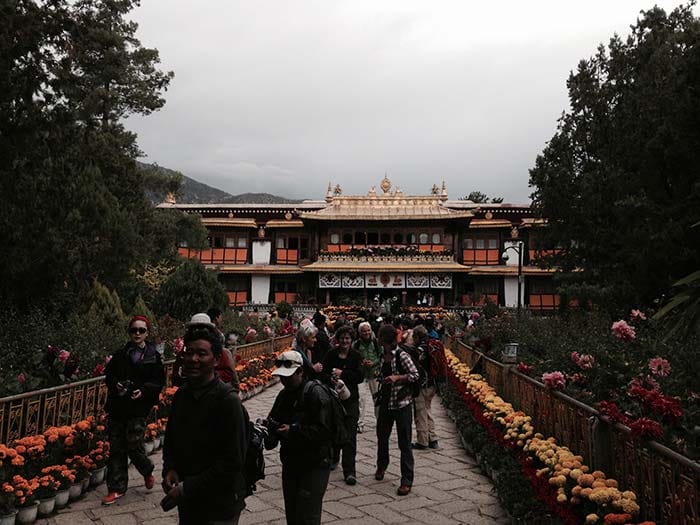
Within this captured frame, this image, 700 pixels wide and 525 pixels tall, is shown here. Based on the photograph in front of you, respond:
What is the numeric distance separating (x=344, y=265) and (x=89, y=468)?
27.9m

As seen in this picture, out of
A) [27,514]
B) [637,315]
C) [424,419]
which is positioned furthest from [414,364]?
[27,514]

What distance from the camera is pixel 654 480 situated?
3277 millimetres

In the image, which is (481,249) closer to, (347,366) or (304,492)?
(347,366)

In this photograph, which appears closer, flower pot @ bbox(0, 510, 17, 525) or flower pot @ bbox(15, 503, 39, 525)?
flower pot @ bbox(0, 510, 17, 525)

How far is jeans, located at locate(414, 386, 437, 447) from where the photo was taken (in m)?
7.66

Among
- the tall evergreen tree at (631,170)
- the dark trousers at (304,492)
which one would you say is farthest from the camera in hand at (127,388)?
the tall evergreen tree at (631,170)

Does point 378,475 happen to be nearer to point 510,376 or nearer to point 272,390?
point 510,376

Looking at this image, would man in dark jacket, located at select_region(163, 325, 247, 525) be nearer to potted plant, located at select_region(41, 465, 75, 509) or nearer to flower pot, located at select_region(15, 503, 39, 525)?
flower pot, located at select_region(15, 503, 39, 525)

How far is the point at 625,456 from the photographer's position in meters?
3.67

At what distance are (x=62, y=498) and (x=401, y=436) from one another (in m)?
3.25

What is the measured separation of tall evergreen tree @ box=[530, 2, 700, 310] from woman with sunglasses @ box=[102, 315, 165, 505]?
1398 cm

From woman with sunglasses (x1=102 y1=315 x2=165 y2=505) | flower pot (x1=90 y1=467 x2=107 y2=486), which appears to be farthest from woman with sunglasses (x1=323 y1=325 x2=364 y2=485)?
flower pot (x1=90 y1=467 x2=107 y2=486)

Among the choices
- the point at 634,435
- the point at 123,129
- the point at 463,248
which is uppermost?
the point at 123,129

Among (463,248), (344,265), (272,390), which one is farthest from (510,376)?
(463,248)
